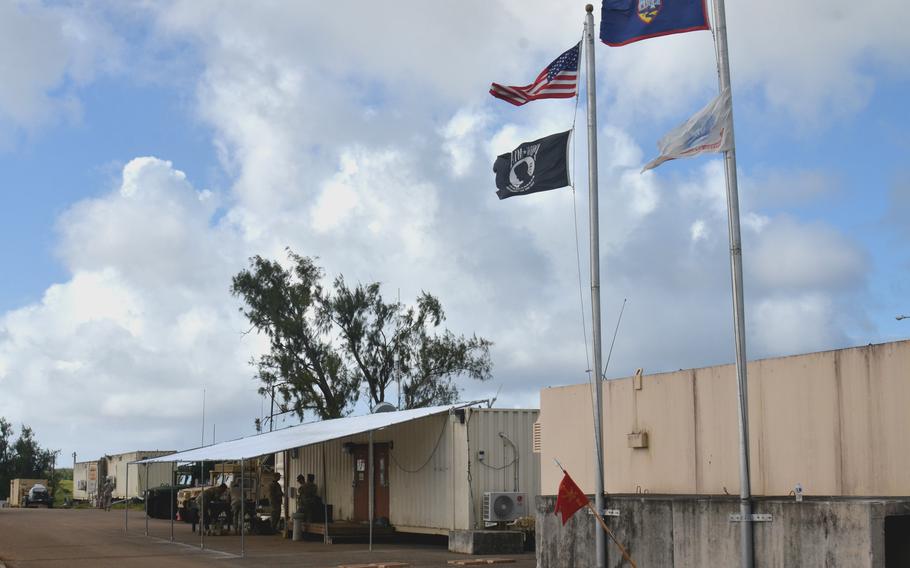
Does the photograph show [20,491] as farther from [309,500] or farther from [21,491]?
[309,500]

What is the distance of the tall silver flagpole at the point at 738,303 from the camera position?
11.8 metres

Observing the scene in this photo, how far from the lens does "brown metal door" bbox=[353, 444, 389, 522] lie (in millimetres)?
27234

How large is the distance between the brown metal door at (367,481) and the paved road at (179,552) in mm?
2059

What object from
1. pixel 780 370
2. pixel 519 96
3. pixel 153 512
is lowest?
pixel 153 512

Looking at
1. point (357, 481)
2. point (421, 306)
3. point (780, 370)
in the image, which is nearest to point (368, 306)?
point (421, 306)

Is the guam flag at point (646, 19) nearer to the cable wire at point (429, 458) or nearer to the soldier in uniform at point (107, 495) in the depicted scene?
the cable wire at point (429, 458)

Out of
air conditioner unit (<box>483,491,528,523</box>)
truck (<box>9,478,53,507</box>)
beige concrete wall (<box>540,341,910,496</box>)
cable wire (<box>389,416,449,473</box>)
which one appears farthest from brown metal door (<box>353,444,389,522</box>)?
truck (<box>9,478,53,507</box>)

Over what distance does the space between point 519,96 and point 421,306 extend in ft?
123

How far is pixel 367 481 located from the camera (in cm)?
2819

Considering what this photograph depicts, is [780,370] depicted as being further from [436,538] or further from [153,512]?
[153,512]

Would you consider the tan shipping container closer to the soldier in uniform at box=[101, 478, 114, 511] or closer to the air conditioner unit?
the soldier in uniform at box=[101, 478, 114, 511]

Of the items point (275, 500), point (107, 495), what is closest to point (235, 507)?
point (275, 500)

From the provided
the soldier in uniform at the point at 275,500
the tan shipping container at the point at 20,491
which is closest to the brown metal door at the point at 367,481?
the soldier in uniform at the point at 275,500

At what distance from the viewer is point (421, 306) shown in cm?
5200
